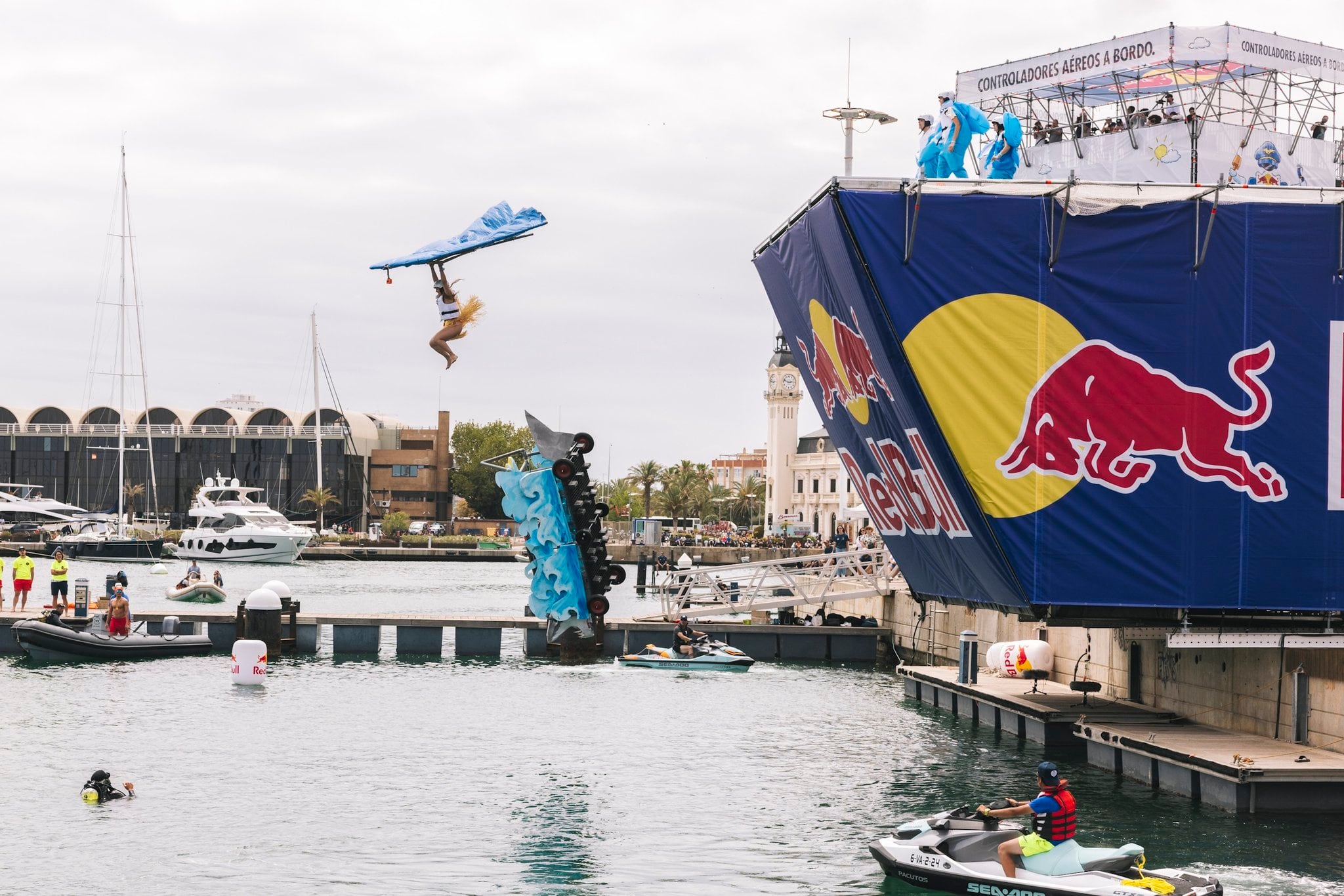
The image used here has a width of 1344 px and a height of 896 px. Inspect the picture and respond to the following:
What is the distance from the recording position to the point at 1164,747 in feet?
84.4

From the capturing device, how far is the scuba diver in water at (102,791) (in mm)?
24062

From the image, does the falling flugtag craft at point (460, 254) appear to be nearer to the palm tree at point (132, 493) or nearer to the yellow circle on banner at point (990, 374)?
the yellow circle on banner at point (990, 374)

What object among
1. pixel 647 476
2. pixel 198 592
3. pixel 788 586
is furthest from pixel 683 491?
pixel 788 586

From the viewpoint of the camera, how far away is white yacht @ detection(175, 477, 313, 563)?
370 feet

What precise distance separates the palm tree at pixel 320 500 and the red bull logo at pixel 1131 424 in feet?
400

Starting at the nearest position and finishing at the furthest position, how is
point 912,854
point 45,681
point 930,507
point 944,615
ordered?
point 912,854, point 930,507, point 45,681, point 944,615

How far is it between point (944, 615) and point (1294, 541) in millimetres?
23608

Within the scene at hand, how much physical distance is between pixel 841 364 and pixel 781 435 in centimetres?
13282

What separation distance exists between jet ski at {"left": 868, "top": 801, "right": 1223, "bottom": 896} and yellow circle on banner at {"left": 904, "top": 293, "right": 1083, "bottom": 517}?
7216 millimetres

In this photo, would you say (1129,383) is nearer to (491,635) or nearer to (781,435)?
(491,635)

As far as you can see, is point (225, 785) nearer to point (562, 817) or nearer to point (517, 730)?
point (562, 817)

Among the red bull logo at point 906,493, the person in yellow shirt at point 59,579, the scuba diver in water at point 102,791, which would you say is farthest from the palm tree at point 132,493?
the scuba diver in water at point 102,791

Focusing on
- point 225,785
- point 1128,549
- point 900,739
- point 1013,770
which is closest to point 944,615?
point 900,739

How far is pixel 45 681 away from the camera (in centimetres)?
3906
